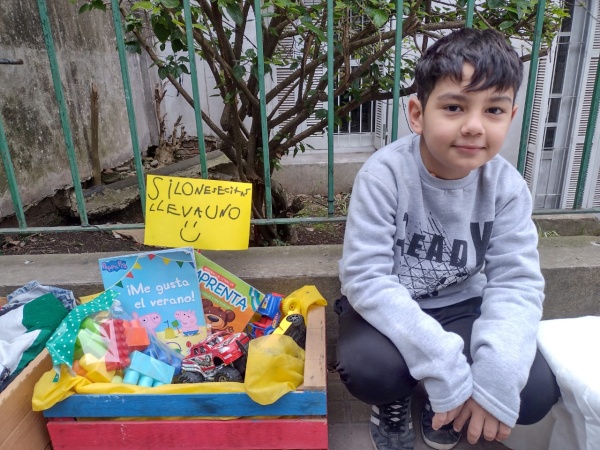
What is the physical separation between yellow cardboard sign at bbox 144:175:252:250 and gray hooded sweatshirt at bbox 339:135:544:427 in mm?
407

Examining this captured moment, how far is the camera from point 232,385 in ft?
3.95

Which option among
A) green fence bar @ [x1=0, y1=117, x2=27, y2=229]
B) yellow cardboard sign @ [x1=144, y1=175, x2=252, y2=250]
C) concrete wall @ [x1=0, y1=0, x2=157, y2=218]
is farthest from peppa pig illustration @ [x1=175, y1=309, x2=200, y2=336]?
concrete wall @ [x1=0, y1=0, x2=157, y2=218]

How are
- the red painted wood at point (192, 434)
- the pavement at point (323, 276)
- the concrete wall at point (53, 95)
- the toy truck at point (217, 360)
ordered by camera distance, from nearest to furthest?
the red painted wood at point (192, 434) → the toy truck at point (217, 360) → the pavement at point (323, 276) → the concrete wall at point (53, 95)

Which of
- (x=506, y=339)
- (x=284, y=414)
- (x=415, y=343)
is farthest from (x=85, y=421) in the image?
(x=506, y=339)

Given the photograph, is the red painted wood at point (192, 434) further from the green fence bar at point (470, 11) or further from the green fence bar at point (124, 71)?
the green fence bar at point (470, 11)

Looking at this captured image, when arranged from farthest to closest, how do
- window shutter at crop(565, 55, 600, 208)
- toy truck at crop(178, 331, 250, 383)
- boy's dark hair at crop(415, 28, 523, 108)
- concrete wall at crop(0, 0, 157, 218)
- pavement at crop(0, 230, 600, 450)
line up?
window shutter at crop(565, 55, 600, 208) → concrete wall at crop(0, 0, 157, 218) → pavement at crop(0, 230, 600, 450) → toy truck at crop(178, 331, 250, 383) → boy's dark hair at crop(415, 28, 523, 108)

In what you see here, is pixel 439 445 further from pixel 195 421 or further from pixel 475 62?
pixel 475 62

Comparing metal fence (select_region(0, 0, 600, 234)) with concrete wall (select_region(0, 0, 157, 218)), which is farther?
concrete wall (select_region(0, 0, 157, 218))

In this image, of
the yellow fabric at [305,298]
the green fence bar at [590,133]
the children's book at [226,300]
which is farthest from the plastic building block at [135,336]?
the green fence bar at [590,133]

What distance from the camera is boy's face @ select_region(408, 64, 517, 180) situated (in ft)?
3.70

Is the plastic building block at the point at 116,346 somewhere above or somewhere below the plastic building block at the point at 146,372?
above

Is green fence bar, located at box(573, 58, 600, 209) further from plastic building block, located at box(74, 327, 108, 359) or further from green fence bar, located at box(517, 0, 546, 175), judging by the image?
plastic building block, located at box(74, 327, 108, 359)

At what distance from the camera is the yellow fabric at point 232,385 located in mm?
1176

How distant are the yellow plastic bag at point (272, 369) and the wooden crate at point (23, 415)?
61 centimetres
